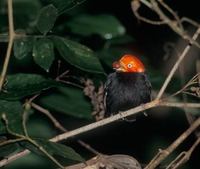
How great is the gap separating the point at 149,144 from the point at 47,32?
2.75 m

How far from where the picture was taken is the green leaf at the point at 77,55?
2744 mm

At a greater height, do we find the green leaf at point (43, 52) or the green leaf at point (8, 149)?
the green leaf at point (43, 52)

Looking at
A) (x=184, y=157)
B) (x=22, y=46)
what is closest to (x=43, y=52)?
(x=22, y=46)

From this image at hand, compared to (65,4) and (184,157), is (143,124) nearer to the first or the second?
(184,157)

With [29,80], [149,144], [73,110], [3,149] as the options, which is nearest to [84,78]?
[73,110]

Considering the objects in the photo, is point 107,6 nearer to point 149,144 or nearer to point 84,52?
point 149,144

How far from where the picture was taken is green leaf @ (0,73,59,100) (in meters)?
2.83

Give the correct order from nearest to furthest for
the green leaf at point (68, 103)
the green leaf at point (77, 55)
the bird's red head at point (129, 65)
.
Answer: the green leaf at point (77, 55)
the green leaf at point (68, 103)
the bird's red head at point (129, 65)

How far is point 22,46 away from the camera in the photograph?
114 inches

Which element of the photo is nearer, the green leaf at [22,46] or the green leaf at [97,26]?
the green leaf at [22,46]

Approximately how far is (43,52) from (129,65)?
1.73m

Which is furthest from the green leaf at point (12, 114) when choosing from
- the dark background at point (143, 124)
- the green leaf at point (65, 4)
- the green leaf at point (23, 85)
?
the dark background at point (143, 124)

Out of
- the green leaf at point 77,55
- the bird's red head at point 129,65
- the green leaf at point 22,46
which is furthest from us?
the bird's red head at point 129,65

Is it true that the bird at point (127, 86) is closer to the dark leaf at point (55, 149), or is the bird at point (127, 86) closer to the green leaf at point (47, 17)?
the green leaf at point (47, 17)
